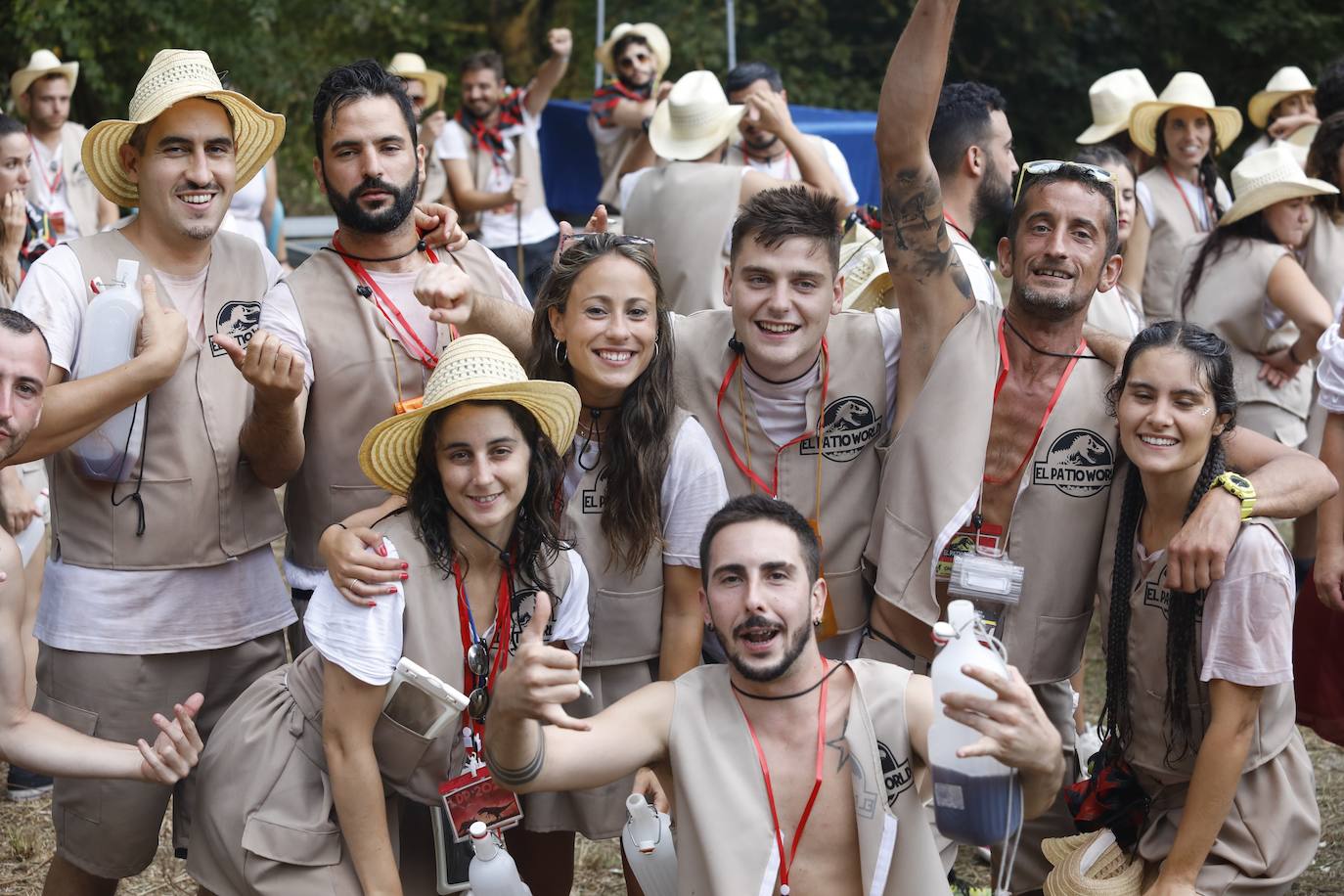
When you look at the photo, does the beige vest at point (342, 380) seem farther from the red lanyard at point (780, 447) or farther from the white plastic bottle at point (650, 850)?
the white plastic bottle at point (650, 850)

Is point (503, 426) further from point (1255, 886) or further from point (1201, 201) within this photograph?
point (1201, 201)

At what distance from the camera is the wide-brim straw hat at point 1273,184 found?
5375mm

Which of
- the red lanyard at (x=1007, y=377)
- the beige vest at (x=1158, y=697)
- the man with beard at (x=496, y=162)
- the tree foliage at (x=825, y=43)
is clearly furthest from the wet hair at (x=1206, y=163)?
the tree foliage at (x=825, y=43)

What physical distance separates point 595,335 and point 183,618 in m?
1.25

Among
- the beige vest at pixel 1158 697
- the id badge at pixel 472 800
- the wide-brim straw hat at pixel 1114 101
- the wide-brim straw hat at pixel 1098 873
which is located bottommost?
the wide-brim straw hat at pixel 1098 873

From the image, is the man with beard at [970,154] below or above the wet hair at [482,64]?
below

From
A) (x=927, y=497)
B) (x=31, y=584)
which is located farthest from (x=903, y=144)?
(x=31, y=584)

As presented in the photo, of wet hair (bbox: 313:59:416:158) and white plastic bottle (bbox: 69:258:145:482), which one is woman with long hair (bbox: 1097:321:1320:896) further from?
white plastic bottle (bbox: 69:258:145:482)

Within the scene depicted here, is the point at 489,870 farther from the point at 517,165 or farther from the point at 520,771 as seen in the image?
the point at 517,165

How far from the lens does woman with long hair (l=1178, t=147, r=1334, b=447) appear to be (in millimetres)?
5320

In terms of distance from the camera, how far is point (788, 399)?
3688 mm

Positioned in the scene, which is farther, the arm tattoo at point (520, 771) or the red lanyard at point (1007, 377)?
the red lanyard at point (1007, 377)

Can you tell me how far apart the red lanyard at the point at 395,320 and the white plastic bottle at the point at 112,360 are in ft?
1.76

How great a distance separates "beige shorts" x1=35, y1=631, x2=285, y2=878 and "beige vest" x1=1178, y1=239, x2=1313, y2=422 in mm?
3840
